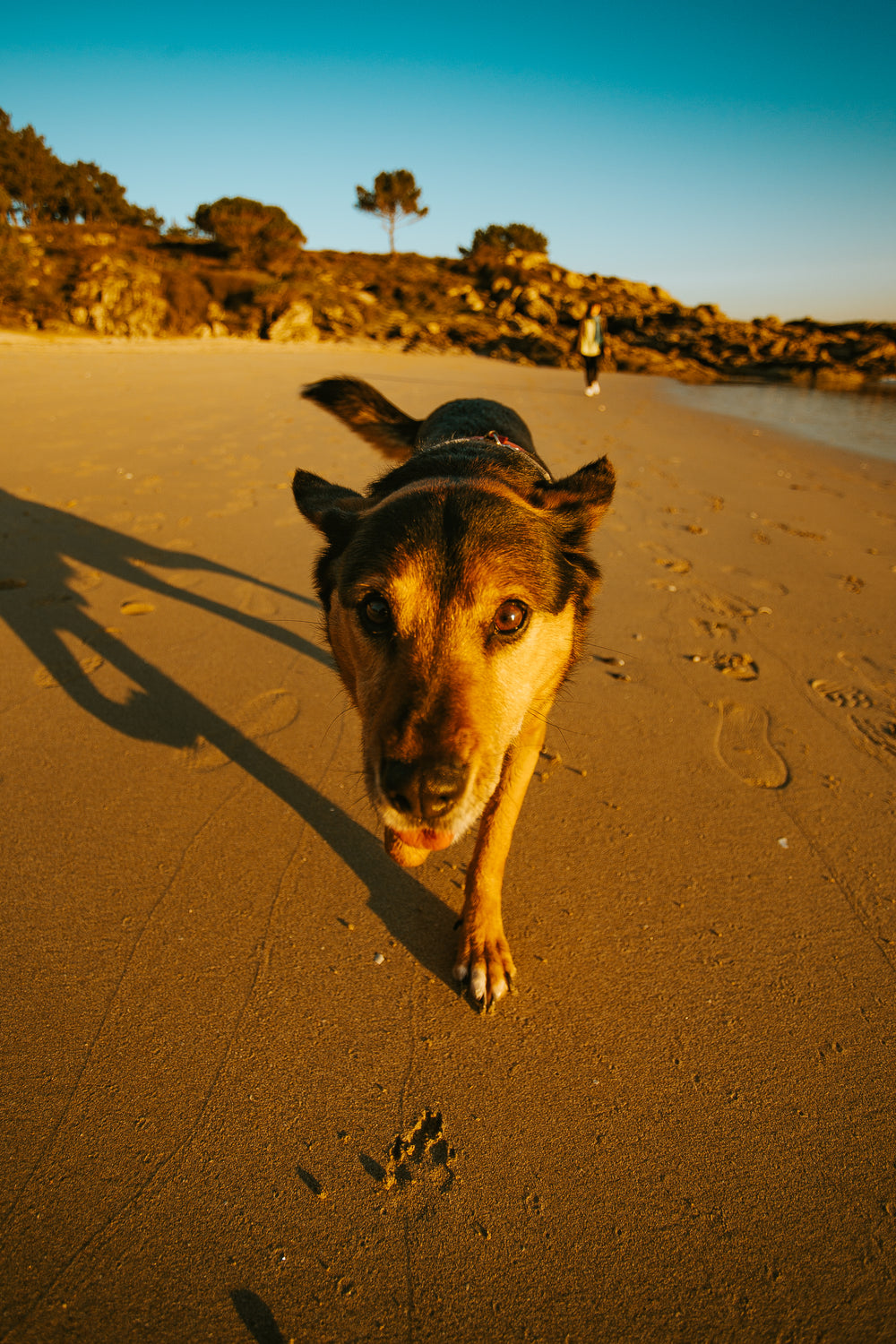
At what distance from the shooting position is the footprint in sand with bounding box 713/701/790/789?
3.45m

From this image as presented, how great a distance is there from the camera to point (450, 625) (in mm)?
2227

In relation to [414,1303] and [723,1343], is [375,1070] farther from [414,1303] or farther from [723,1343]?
[723,1343]

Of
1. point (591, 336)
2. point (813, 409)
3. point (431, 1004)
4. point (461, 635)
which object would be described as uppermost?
point (591, 336)

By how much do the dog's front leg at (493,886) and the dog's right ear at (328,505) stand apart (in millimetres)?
1261

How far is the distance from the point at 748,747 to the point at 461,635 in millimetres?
2359

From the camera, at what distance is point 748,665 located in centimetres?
443

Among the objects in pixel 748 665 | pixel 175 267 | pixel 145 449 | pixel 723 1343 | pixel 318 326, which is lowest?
pixel 723 1343

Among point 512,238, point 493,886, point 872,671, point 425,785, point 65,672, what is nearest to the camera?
point 425,785

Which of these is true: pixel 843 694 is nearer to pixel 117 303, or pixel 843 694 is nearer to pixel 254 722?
pixel 254 722

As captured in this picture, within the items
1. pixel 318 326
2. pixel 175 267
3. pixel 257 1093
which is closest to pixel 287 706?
pixel 257 1093

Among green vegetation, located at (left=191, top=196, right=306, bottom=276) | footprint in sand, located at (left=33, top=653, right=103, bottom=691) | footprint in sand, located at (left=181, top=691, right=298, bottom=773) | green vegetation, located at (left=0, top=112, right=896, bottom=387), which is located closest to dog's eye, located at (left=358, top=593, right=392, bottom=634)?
footprint in sand, located at (left=181, top=691, right=298, bottom=773)

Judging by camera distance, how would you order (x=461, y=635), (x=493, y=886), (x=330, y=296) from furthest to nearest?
(x=330, y=296) → (x=493, y=886) → (x=461, y=635)

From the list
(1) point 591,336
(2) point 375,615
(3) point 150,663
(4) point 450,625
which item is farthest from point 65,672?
(1) point 591,336

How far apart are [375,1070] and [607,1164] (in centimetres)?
77
